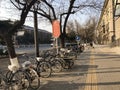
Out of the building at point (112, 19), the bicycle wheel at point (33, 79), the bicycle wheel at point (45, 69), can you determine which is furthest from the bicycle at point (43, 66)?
the building at point (112, 19)

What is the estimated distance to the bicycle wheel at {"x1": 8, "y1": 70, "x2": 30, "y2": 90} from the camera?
11.1 m

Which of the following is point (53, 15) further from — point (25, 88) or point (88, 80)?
point (25, 88)

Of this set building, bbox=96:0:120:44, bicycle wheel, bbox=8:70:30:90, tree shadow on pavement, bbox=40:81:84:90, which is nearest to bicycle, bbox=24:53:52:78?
tree shadow on pavement, bbox=40:81:84:90

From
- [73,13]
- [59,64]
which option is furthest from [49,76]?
[73,13]

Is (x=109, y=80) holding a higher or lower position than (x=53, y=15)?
lower

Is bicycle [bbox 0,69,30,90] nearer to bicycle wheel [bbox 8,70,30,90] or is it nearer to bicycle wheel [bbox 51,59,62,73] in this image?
bicycle wheel [bbox 8,70,30,90]

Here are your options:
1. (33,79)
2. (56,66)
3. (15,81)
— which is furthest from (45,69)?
(15,81)

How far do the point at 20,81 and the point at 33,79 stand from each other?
0.80 metres

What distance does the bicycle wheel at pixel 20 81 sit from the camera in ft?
36.3

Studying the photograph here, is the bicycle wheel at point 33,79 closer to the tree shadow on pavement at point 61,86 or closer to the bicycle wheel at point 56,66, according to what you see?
the tree shadow on pavement at point 61,86

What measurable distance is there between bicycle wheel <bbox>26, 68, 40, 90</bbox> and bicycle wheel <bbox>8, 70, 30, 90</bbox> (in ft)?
1.09

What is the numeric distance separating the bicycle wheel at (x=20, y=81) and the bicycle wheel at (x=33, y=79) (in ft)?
1.09

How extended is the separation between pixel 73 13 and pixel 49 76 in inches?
858

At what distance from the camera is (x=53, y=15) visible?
3428 centimetres
